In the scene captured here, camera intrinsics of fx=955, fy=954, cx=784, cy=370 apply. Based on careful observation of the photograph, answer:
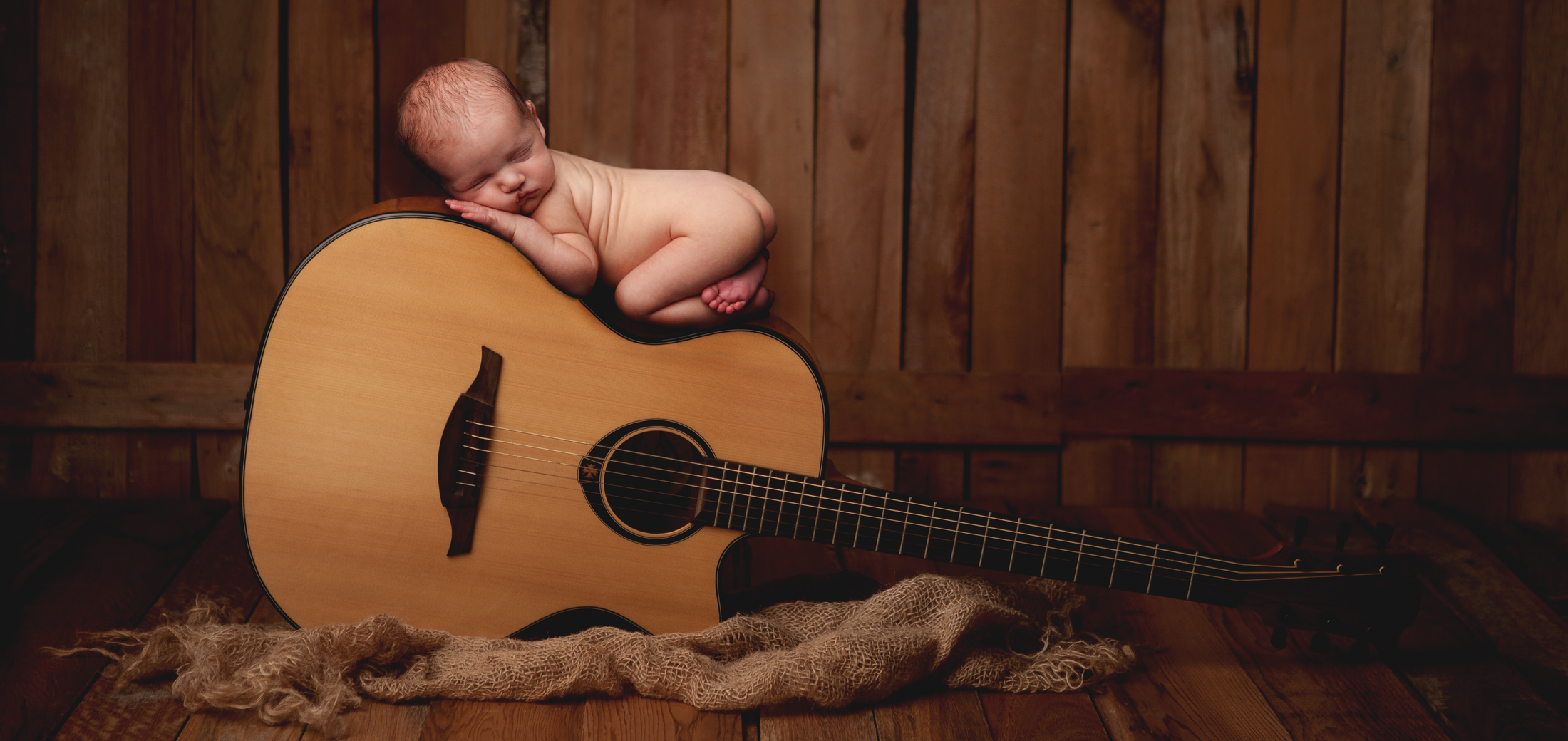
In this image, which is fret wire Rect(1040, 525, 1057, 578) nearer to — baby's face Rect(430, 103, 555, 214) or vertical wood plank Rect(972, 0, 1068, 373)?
vertical wood plank Rect(972, 0, 1068, 373)

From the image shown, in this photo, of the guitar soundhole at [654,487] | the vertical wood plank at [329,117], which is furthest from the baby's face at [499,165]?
the vertical wood plank at [329,117]

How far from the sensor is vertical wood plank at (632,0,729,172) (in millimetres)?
1903

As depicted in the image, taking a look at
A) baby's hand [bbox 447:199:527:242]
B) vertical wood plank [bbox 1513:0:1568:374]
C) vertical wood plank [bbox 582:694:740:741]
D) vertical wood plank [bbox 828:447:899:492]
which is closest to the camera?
vertical wood plank [bbox 582:694:740:741]

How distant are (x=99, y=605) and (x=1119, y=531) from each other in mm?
1763

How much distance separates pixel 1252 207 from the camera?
199 centimetres

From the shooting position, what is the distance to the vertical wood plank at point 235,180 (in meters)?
1.86

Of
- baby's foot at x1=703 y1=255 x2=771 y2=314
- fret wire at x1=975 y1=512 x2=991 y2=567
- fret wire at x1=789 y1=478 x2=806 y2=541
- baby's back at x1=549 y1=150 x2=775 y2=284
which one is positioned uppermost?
baby's back at x1=549 y1=150 x2=775 y2=284

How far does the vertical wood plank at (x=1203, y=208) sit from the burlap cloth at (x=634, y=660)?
2.77 feet

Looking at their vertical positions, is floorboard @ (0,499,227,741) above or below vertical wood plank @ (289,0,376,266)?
below

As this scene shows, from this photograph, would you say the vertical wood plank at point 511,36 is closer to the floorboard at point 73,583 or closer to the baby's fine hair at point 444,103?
the baby's fine hair at point 444,103

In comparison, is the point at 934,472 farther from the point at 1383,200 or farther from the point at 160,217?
the point at 160,217

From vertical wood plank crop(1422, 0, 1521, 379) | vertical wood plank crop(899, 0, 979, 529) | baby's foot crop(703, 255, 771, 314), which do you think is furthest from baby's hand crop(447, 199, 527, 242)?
vertical wood plank crop(1422, 0, 1521, 379)

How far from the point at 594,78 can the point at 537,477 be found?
3.07ft

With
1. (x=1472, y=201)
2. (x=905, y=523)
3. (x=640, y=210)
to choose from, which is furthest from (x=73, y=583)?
(x=1472, y=201)
